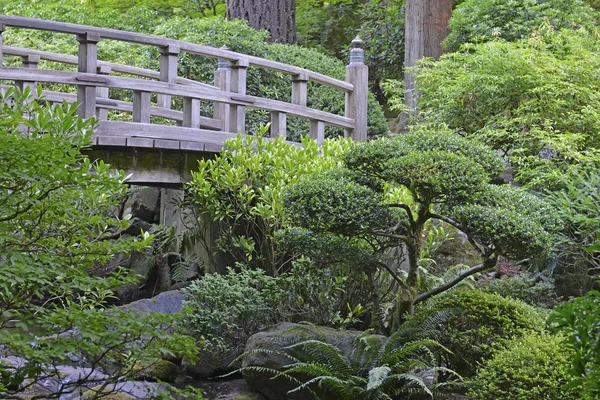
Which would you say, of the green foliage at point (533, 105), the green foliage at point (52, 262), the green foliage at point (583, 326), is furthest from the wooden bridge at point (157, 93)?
the green foliage at point (583, 326)

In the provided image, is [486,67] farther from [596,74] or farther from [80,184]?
[80,184]

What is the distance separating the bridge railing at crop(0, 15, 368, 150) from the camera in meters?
8.08

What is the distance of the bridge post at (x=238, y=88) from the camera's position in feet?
30.5

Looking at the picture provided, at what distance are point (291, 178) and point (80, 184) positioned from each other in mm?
4335

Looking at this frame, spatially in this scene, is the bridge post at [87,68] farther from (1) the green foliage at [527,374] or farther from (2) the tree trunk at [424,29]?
(2) the tree trunk at [424,29]

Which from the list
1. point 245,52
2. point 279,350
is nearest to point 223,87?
point 245,52

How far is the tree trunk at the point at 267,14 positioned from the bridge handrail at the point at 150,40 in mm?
4593

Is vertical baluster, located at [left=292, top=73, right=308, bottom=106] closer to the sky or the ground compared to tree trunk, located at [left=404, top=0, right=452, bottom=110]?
closer to the ground

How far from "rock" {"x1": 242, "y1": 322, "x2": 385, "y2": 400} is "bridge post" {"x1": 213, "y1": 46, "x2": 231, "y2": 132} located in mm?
4286

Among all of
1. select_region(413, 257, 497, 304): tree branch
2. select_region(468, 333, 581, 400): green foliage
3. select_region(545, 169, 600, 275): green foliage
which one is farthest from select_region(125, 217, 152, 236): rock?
select_region(468, 333, 581, 400): green foliage

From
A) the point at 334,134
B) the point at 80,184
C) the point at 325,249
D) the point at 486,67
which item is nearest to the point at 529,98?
the point at 486,67

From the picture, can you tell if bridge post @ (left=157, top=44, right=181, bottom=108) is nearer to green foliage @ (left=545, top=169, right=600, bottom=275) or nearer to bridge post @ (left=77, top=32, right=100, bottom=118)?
bridge post @ (left=77, top=32, right=100, bottom=118)

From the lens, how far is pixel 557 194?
8.72m

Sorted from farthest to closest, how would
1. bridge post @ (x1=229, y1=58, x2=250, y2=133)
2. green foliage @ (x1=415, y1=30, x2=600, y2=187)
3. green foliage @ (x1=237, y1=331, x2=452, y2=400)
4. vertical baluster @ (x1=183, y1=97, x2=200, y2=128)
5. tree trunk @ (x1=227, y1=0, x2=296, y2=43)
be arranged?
tree trunk @ (x1=227, y1=0, x2=296, y2=43)
green foliage @ (x1=415, y1=30, x2=600, y2=187)
bridge post @ (x1=229, y1=58, x2=250, y2=133)
vertical baluster @ (x1=183, y1=97, x2=200, y2=128)
green foliage @ (x1=237, y1=331, x2=452, y2=400)
